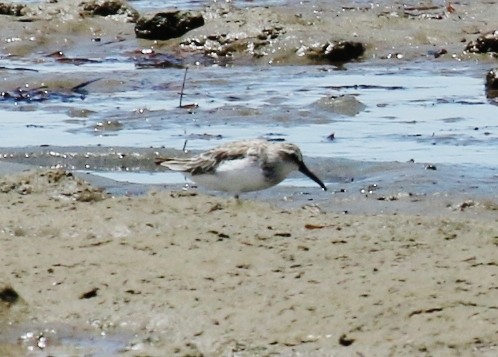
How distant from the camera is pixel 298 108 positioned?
518 inches

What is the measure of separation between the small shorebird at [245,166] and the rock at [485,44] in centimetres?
736

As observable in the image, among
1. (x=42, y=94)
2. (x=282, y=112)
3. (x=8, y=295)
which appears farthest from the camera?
(x=42, y=94)

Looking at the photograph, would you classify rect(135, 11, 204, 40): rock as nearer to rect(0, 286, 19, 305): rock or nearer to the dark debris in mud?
the dark debris in mud

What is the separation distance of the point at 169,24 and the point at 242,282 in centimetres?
1089

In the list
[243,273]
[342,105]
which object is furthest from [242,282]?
[342,105]

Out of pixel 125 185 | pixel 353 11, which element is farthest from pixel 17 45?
pixel 125 185

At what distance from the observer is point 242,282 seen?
21.6 feet

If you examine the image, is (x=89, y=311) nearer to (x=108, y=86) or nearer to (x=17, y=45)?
(x=108, y=86)

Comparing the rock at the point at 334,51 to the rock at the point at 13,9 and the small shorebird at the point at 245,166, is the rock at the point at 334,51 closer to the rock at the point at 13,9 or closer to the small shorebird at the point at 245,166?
the rock at the point at 13,9

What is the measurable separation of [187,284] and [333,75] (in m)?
9.00

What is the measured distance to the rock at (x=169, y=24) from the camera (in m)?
17.1

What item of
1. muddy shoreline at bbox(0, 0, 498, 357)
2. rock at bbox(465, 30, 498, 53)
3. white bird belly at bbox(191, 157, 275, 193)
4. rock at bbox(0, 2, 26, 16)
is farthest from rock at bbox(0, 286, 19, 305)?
rock at bbox(0, 2, 26, 16)

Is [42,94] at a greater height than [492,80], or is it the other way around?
[492,80]

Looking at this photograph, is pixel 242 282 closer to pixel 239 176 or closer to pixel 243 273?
pixel 243 273
